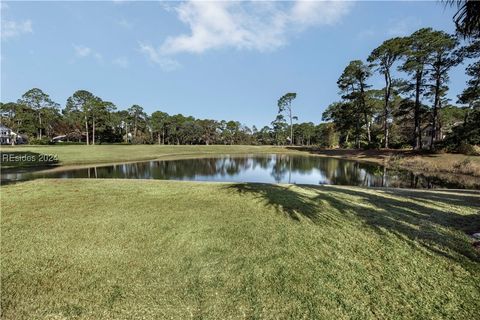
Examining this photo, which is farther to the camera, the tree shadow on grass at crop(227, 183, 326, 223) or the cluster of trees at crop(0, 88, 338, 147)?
the cluster of trees at crop(0, 88, 338, 147)

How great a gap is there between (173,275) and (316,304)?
203 centimetres

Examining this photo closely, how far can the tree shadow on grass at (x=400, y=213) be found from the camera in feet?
13.8

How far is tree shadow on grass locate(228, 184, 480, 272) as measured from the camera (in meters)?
4.21

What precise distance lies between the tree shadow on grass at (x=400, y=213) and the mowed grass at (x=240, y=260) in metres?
0.04

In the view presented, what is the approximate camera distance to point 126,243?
457 centimetres

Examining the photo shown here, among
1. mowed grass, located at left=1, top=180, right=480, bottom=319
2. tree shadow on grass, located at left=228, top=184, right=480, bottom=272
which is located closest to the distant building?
mowed grass, located at left=1, top=180, right=480, bottom=319

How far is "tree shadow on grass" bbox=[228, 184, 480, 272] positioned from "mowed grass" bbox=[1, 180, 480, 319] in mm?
41

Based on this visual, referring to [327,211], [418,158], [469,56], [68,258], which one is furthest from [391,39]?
[68,258]

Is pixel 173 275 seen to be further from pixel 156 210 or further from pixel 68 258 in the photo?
pixel 156 210

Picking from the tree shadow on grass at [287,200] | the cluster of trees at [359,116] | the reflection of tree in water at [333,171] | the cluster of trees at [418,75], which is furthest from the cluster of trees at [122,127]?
the tree shadow on grass at [287,200]

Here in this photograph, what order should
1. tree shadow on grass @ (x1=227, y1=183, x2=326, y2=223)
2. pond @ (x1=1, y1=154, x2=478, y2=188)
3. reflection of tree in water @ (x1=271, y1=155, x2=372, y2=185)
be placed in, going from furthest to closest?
reflection of tree in water @ (x1=271, y1=155, x2=372, y2=185) < pond @ (x1=1, y1=154, x2=478, y2=188) < tree shadow on grass @ (x1=227, y1=183, x2=326, y2=223)

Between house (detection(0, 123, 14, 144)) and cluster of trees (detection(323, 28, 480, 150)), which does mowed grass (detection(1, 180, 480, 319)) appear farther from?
house (detection(0, 123, 14, 144))

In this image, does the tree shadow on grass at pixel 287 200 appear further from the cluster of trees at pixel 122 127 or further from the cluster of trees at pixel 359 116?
the cluster of trees at pixel 122 127

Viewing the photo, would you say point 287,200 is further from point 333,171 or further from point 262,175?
point 333,171
